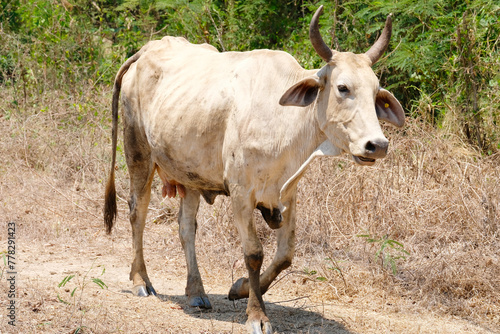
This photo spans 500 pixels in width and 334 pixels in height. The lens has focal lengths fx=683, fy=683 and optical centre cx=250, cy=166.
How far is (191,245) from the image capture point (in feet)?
17.0

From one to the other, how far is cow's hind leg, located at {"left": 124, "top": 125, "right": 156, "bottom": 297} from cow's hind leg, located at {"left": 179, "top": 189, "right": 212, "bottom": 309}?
319 millimetres

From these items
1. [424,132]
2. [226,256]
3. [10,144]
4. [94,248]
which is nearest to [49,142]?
[10,144]

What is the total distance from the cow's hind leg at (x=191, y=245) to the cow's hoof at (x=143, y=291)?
0.32m

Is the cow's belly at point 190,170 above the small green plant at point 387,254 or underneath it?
above

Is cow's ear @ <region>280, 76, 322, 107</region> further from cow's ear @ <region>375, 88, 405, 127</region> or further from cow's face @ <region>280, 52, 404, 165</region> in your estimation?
cow's ear @ <region>375, 88, 405, 127</region>

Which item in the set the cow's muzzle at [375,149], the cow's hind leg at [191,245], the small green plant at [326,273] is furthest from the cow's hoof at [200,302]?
the cow's muzzle at [375,149]

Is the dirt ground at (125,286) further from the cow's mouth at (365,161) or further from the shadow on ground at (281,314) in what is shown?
the cow's mouth at (365,161)

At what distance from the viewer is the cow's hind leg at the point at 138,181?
5.26 meters

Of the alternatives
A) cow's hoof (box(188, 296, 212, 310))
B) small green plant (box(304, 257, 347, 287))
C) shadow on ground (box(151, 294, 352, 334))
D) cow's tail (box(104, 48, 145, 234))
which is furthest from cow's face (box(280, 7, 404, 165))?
cow's tail (box(104, 48, 145, 234))

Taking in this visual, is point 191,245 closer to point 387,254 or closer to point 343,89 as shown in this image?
point 387,254

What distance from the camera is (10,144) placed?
8062 mm

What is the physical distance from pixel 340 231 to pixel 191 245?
135 centimetres

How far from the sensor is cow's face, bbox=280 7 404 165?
3771 mm

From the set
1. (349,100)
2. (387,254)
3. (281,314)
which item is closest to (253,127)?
(349,100)
